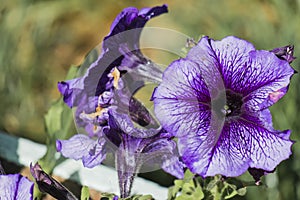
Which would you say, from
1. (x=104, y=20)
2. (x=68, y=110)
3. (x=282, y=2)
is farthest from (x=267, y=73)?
(x=104, y=20)

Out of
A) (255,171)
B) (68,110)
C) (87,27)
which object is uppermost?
(87,27)

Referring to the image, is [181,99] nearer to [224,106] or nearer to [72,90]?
[224,106]

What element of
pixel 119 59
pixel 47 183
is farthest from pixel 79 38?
pixel 47 183

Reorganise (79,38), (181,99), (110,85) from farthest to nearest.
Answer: (79,38)
(110,85)
(181,99)

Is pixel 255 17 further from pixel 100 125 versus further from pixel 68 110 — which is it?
pixel 100 125

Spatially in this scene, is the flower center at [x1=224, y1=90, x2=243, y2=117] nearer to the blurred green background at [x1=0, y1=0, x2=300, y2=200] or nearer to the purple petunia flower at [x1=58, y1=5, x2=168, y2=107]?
the purple petunia flower at [x1=58, y1=5, x2=168, y2=107]

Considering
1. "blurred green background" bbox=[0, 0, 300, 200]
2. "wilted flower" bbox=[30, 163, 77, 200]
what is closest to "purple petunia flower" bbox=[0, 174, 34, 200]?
"wilted flower" bbox=[30, 163, 77, 200]

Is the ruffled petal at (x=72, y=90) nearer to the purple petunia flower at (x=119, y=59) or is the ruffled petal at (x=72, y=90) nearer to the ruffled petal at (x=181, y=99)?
the purple petunia flower at (x=119, y=59)
